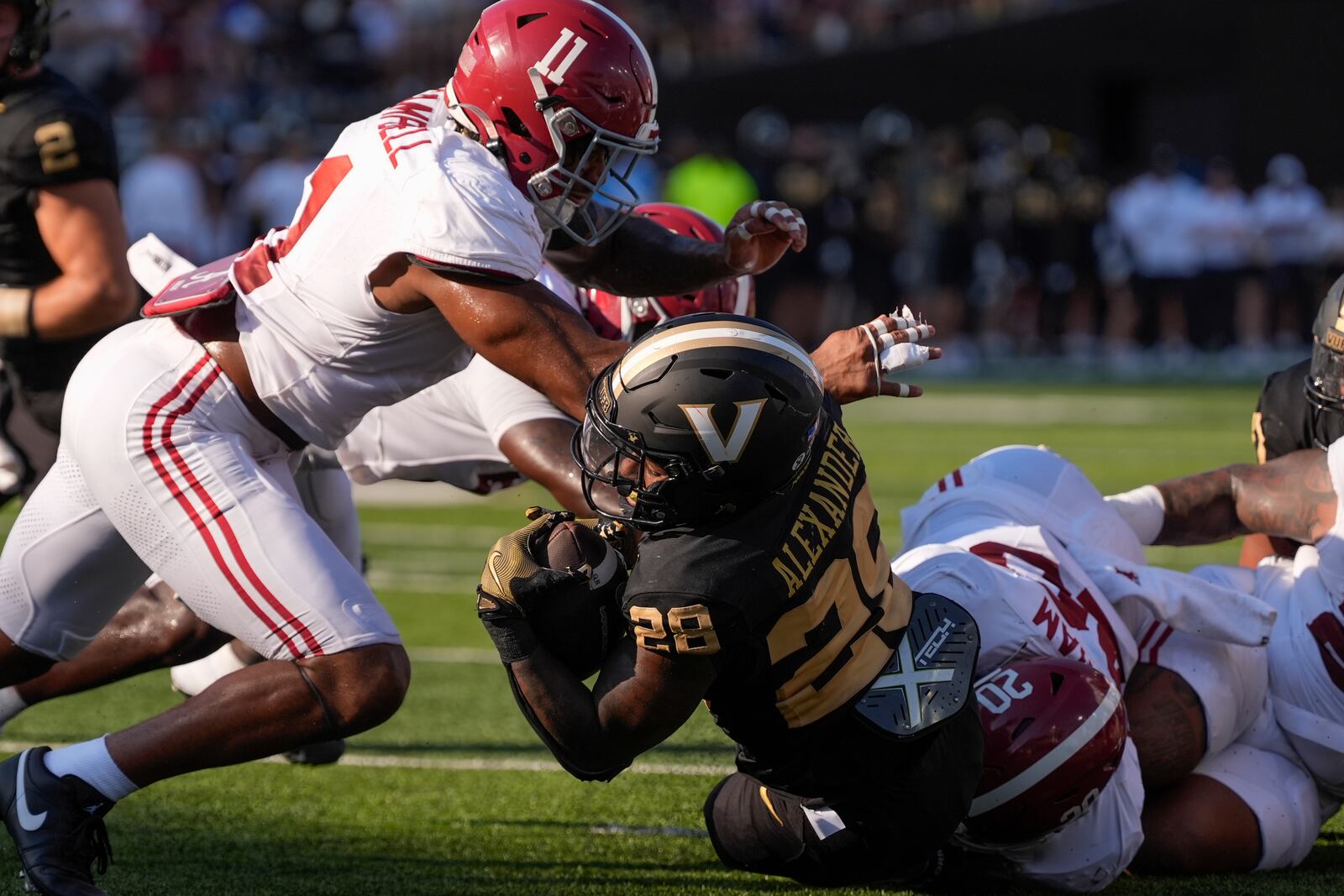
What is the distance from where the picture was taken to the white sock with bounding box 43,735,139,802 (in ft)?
10.6

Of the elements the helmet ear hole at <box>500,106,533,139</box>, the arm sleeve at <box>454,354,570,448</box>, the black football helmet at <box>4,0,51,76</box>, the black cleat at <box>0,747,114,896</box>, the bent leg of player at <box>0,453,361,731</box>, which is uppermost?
the black football helmet at <box>4,0,51,76</box>

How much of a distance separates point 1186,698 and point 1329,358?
0.80 m

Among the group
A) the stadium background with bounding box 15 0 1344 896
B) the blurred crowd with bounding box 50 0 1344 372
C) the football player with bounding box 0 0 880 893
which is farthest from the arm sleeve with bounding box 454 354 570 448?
the blurred crowd with bounding box 50 0 1344 372

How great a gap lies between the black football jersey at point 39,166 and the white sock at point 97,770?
1.74 m

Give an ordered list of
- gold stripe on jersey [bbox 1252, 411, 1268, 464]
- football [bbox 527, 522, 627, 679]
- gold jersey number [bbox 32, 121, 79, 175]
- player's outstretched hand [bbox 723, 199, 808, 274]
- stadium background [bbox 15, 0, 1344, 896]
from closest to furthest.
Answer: football [bbox 527, 522, 627, 679] < player's outstretched hand [bbox 723, 199, 808, 274] < gold stripe on jersey [bbox 1252, 411, 1268, 464] < gold jersey number [bbox 32, 121, 79, 175] < stadium background [bbox 15, 0, 1344, 896]

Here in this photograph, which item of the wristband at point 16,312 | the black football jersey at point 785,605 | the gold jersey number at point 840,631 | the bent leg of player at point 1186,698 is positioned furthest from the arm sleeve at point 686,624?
the wristband at point 16,312

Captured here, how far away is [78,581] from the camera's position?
140 inches

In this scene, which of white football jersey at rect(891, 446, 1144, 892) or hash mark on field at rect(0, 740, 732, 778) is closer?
white football jersey at rect(891, 446, 1144, 892)

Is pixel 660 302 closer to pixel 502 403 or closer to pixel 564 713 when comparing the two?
pixel 502 403

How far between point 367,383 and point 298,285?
0.76 feet

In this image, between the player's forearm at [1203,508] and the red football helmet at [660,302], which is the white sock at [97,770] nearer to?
the red football helmet at [660,302]

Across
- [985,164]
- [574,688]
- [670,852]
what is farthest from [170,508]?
[985,164]

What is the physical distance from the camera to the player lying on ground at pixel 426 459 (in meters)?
4.20

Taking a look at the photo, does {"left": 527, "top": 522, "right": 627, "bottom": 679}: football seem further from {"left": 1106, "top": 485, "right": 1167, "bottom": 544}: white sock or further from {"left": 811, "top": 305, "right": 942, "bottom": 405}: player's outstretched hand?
{"left": 1106, "top": 485, "right": 1167, "bottom": 544}: white sock
